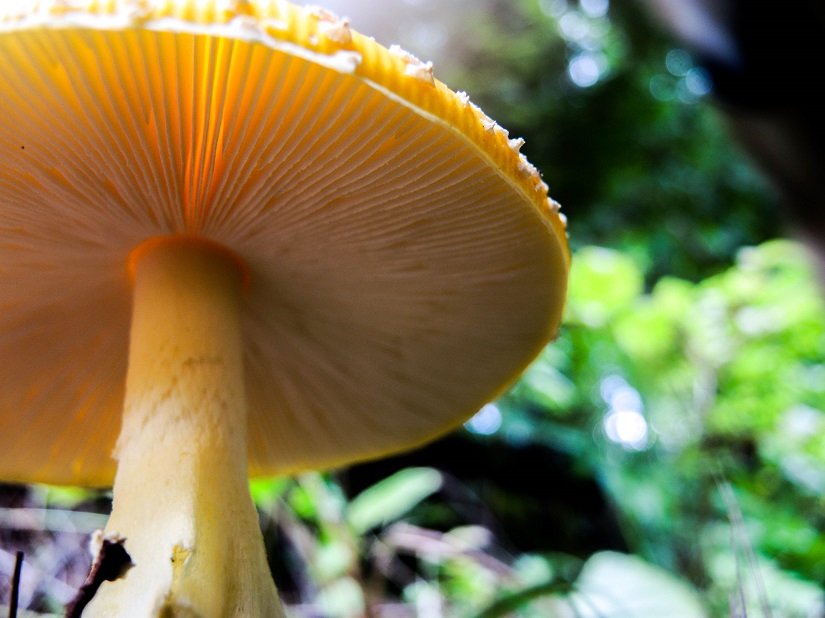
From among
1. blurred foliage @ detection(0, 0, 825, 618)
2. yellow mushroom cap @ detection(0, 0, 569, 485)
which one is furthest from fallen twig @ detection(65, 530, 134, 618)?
blurred foliage @ detection(0, 0, 825, 618)

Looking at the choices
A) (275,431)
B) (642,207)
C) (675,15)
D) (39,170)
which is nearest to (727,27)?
(675,15)

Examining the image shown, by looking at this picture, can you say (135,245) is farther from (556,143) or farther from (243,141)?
(556,143)

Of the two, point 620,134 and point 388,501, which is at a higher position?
point 620,134

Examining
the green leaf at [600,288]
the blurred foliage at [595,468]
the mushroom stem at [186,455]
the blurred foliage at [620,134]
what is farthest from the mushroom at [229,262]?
the blurred foliage at [620,134]

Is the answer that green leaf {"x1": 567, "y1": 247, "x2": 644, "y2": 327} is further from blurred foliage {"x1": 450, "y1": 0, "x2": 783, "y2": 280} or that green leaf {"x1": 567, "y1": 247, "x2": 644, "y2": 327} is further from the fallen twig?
the fallen twig

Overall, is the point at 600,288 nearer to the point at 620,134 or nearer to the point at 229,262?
the point at 229,262

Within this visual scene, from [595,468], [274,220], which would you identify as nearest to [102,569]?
[274,220]
